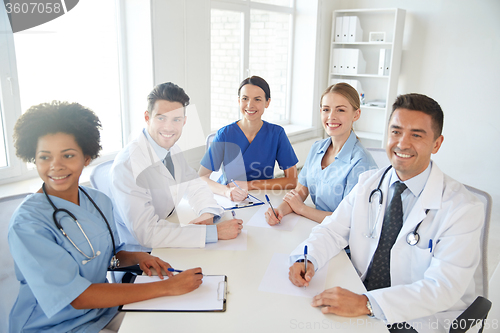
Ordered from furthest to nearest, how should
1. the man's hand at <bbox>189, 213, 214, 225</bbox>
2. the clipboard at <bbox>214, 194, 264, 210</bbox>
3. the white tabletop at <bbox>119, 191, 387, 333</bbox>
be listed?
the clipboard at <bbox>214, 194, 264, 210</bbox>
the man's hand at <bbox>189, 213, 214, 225</bbox>
the white tabletop at <bbox>119, 191, 387, 333</bbox>

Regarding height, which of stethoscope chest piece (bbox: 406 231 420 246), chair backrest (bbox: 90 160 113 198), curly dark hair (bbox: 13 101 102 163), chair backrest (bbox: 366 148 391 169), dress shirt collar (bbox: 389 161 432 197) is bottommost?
stethoscope chest piece (bbox: 406 231 420 246)

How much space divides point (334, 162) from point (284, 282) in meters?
0.87

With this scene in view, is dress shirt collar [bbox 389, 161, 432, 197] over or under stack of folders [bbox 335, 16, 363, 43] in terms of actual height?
under

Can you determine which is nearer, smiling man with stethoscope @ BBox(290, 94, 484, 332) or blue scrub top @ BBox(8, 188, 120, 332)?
blue scrub top @ BBox(8, 188, 120, 332)

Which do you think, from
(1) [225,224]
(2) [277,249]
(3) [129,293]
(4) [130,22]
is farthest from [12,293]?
(4) [130,22]

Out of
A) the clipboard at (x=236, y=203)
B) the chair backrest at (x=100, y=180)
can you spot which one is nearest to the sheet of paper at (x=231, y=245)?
the clipboard at (x=236, y=203)

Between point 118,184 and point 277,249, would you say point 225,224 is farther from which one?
point 118,184

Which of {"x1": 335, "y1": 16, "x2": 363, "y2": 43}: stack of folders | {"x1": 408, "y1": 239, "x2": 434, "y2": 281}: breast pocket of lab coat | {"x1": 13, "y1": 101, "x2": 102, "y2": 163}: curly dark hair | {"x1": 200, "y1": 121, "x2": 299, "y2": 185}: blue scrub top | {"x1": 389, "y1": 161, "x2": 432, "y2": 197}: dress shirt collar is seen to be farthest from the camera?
{"x1": 335, "y1": 16, "x2": 363, "y2": 43}: stack of folders

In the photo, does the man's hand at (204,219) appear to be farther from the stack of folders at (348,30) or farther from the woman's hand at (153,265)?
the stack of folders at (348,30)

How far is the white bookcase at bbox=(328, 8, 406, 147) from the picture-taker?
166 inches

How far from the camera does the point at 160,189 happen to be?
5.86 feet

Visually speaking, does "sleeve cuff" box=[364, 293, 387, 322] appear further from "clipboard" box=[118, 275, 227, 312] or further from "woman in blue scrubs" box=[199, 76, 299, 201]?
"woman in blue scrubs" box=[199, 76, 299, 201]

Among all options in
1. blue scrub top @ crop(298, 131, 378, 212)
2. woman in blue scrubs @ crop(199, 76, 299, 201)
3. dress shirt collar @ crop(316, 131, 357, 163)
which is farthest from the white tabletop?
woman in blue scrubs @ crop(199, 76, 299, 201)

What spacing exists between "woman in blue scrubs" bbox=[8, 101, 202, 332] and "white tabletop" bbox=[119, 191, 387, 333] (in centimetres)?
11
